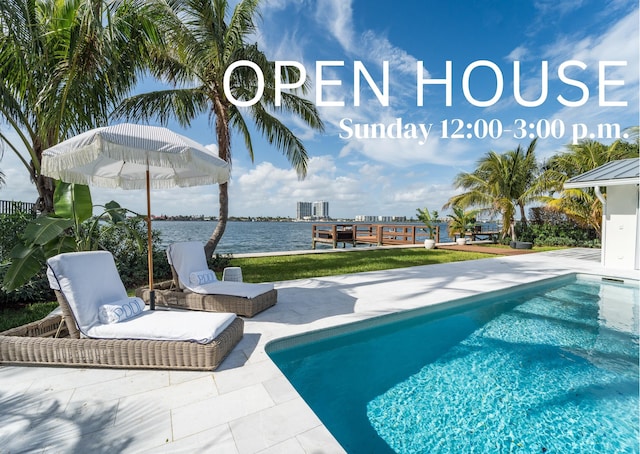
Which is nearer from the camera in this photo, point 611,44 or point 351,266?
point 611,44

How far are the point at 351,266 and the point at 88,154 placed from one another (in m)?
7.36

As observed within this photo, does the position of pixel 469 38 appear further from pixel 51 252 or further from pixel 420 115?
pixel 51 252

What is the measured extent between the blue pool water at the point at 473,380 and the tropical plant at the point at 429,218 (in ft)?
37.0

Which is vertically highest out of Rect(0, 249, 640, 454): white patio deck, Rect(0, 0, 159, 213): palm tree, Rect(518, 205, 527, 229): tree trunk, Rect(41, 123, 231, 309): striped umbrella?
Rect(0, 0, 159, 213): palm tree

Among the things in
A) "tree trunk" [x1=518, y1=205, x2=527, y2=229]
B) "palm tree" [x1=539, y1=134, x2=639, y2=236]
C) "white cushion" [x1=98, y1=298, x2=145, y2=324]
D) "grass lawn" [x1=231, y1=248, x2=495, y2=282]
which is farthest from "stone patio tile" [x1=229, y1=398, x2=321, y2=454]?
"tree trunk" [x1=518, y1=205, x2=527, y2=229]

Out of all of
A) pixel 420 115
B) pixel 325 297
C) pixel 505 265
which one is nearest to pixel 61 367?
pixel 325 297

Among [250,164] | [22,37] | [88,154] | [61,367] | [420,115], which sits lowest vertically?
[61,367]

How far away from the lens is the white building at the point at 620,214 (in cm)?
923

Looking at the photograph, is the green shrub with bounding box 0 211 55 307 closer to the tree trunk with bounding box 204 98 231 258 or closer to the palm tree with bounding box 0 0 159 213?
the palm tree with bounding box 0 0 159 213

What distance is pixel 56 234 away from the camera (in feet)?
13.0

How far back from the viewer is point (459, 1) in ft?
34.6

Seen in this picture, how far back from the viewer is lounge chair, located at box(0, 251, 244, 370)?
2.97m

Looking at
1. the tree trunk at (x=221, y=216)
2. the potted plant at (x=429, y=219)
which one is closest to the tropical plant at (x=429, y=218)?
the potted plant at (x=429, y=219)

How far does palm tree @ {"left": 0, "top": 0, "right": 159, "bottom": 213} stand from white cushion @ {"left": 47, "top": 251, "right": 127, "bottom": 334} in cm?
407
